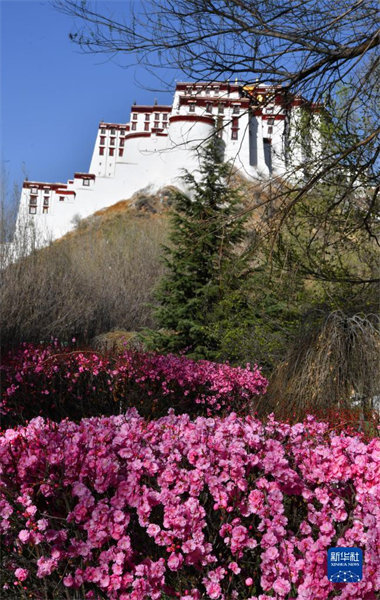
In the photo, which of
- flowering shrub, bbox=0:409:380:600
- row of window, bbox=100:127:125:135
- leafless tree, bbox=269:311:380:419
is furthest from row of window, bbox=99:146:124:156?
flowering shrub, bbox=0:409:380:600

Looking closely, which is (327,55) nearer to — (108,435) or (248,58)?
(248,58)

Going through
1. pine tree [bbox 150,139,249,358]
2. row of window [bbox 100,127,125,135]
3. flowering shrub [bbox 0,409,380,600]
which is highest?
row of window [bbox 100,127,125,135]

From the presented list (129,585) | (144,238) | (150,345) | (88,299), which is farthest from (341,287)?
(144,238)

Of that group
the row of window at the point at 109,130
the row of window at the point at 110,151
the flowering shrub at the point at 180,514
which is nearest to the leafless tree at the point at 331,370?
the flowering shrub at the point at 180,514

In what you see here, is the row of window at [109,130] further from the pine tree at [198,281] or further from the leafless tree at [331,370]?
the leafless tree at [331,370]

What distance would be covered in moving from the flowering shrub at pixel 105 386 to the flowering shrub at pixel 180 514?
290 centimetres

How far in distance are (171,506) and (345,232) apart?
15.0 feet

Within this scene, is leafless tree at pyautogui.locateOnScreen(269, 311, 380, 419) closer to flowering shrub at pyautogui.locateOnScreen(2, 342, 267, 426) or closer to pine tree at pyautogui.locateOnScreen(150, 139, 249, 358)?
flowering shrub at pyautogui.locateOnScreen(2, 342, 267, 426)

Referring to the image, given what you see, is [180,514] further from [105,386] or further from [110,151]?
[110,151]

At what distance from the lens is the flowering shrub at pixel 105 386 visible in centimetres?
571

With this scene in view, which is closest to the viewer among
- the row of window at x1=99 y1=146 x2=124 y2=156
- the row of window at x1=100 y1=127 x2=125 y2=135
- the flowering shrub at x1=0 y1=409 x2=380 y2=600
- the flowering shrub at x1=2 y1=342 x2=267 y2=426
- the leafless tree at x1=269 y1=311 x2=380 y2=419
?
the flowering shrub at x1=0 y1=409 x2=380 y2=600

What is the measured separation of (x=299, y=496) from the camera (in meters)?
2.73

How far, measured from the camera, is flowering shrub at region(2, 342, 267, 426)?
18.7ft

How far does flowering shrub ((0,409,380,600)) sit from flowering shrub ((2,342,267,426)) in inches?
114
